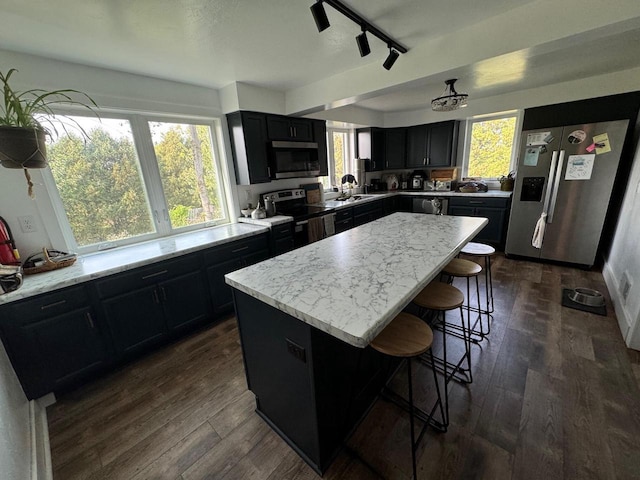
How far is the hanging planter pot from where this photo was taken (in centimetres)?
139

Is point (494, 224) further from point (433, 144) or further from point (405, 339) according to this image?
point (405, 339)

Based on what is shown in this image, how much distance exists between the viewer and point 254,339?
1.43 m

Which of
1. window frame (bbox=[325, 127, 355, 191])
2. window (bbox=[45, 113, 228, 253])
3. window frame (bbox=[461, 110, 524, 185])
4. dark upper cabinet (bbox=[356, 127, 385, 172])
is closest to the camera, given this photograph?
window (bbox=[45, 113, 228, 253])

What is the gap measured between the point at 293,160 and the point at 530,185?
10.6 ft

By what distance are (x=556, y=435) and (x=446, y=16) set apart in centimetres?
268

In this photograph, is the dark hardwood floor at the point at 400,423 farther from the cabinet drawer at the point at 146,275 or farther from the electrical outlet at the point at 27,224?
the electrical outlet at the point at 27,224

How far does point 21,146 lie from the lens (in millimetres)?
1434

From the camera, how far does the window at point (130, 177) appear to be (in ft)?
7.04

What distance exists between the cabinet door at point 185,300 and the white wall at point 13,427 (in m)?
0.88

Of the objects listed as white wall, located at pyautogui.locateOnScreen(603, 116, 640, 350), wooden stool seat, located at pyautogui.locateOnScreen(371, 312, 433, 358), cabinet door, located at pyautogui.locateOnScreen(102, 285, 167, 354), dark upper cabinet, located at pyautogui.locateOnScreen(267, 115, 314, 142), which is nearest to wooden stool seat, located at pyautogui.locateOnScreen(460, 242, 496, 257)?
white wall, located at pyautogui.locateOnScreen(603, 116, 640, 350)

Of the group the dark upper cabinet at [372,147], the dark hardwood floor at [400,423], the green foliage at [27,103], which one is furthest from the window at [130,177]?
the dark upper cabinet at [372,147]

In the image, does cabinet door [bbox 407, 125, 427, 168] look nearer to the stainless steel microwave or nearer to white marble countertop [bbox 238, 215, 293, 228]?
the stainless steel microwave

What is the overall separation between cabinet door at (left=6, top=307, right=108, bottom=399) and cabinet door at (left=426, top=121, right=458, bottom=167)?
5271 millimetres

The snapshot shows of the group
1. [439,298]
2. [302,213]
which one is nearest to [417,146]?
[302,213]
